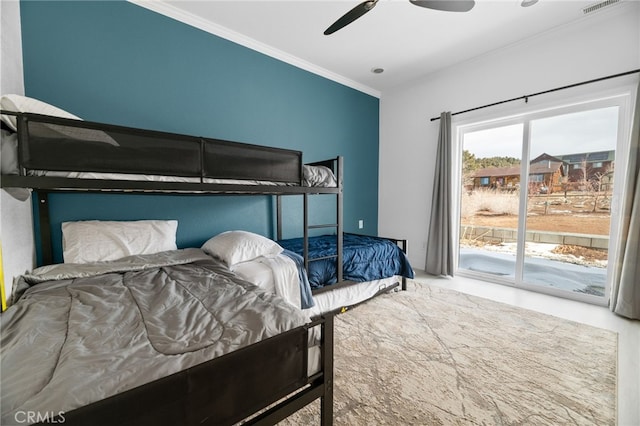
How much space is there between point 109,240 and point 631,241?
167 inches

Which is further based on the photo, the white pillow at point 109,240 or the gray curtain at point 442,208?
the gray curtain at point 442,208

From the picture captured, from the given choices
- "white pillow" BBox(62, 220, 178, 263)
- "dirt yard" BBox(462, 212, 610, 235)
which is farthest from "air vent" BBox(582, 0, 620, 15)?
"white pillow" BBox(62, 220, 178, 263)

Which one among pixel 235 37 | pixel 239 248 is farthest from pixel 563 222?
pixel 235 37

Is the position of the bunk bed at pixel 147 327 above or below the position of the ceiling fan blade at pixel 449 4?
below

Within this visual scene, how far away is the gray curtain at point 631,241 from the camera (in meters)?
2.19

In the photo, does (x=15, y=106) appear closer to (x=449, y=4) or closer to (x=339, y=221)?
(x=339, y=221)

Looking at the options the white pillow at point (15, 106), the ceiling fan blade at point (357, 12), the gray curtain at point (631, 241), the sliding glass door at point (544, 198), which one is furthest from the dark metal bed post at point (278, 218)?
the gray curtain at point (631, 241)

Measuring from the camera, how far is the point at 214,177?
155 cm

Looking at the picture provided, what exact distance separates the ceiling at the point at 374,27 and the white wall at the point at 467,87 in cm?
15

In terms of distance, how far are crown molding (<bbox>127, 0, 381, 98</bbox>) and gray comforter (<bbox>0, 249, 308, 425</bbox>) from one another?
2234mm

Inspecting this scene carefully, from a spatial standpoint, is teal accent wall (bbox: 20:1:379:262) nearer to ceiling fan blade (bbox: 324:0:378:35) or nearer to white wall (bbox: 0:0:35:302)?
white wall (bbox: 0:0:35:302)

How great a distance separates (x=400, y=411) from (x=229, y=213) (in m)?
2.24

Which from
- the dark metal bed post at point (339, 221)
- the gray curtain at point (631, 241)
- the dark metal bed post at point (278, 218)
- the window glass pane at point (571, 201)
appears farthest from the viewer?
the dark metal bed post at point (278, 218)

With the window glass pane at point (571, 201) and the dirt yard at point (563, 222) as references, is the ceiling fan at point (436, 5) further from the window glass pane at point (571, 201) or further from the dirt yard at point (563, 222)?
the dirt yard at point (563, 222)
